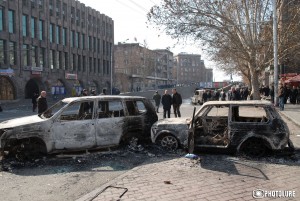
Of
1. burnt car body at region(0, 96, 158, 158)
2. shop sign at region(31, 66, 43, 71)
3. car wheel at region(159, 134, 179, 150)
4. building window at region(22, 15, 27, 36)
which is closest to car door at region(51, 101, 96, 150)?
burnt car body at region(0, 96, 158, 158)

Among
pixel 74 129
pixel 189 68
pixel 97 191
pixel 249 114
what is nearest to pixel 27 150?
pixel 74 129

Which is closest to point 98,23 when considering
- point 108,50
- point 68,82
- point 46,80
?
point 108,50

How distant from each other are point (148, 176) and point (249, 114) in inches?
152

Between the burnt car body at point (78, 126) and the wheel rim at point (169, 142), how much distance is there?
83 cm

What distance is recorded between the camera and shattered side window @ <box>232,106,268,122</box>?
8.34 metres

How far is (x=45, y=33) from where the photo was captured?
151 ft

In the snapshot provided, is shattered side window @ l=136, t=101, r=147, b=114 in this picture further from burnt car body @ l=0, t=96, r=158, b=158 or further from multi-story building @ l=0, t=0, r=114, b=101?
multi-story building @ l=0, t=0, r=114, b=101

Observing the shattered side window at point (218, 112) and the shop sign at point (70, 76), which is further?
the shop sign at point (70, 76)

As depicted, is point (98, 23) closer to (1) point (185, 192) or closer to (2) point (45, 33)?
(2) point (45, 33)

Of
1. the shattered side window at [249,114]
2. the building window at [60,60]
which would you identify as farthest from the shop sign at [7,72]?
the shattered side window at [249,114]

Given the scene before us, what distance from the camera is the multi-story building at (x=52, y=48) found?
39219mm

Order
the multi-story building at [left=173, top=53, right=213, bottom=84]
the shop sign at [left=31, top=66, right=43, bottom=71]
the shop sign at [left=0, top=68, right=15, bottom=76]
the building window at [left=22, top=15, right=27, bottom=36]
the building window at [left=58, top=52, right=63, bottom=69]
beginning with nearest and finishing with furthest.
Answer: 1. the shop sign at [left=0, top=68, right=15, bottom=76]
2. the building window at [left=22, top=15, right=27, bottom=36]
3. the shop sign at [left=31, top=66, right=43, bottom=71]
4. the building window at [left=58, top=52, right=63, bottom=69]
5. the multi-story building at [left=173, top=53, right=213, bottom=84]

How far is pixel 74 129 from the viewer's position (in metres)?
8.21

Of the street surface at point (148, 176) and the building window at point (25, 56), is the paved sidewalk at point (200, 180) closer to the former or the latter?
the street surface at point (148, 176)
